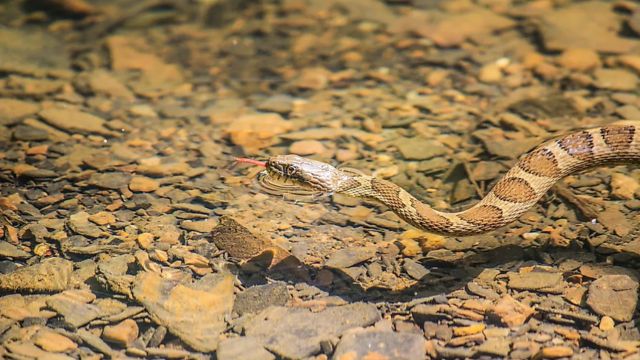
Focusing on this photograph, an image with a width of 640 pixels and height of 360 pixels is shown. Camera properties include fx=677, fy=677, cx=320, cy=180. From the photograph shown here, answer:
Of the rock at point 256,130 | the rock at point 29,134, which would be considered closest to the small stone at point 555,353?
the rock at point 256,130

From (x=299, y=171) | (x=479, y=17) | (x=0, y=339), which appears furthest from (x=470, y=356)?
(x=479, y=17)

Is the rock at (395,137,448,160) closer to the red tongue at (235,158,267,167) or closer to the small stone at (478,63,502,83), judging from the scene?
the red tongue at (235,158,267,167)

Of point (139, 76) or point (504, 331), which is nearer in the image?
point (504, 331)

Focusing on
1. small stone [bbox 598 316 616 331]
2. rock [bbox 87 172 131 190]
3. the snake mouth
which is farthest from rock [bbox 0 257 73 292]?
small stone [bbox 598 316 616 331]

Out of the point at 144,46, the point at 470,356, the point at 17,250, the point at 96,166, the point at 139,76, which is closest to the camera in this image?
the point at 470,356

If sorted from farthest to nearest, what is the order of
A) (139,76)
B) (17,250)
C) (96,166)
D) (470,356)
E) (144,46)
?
(144,46), (139,76), (96,166), (17,250), (470,356)

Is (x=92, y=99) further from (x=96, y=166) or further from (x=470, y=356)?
(x=470, y=356)

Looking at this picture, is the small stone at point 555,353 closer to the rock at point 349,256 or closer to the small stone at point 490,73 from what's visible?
the rock at point 349,256
